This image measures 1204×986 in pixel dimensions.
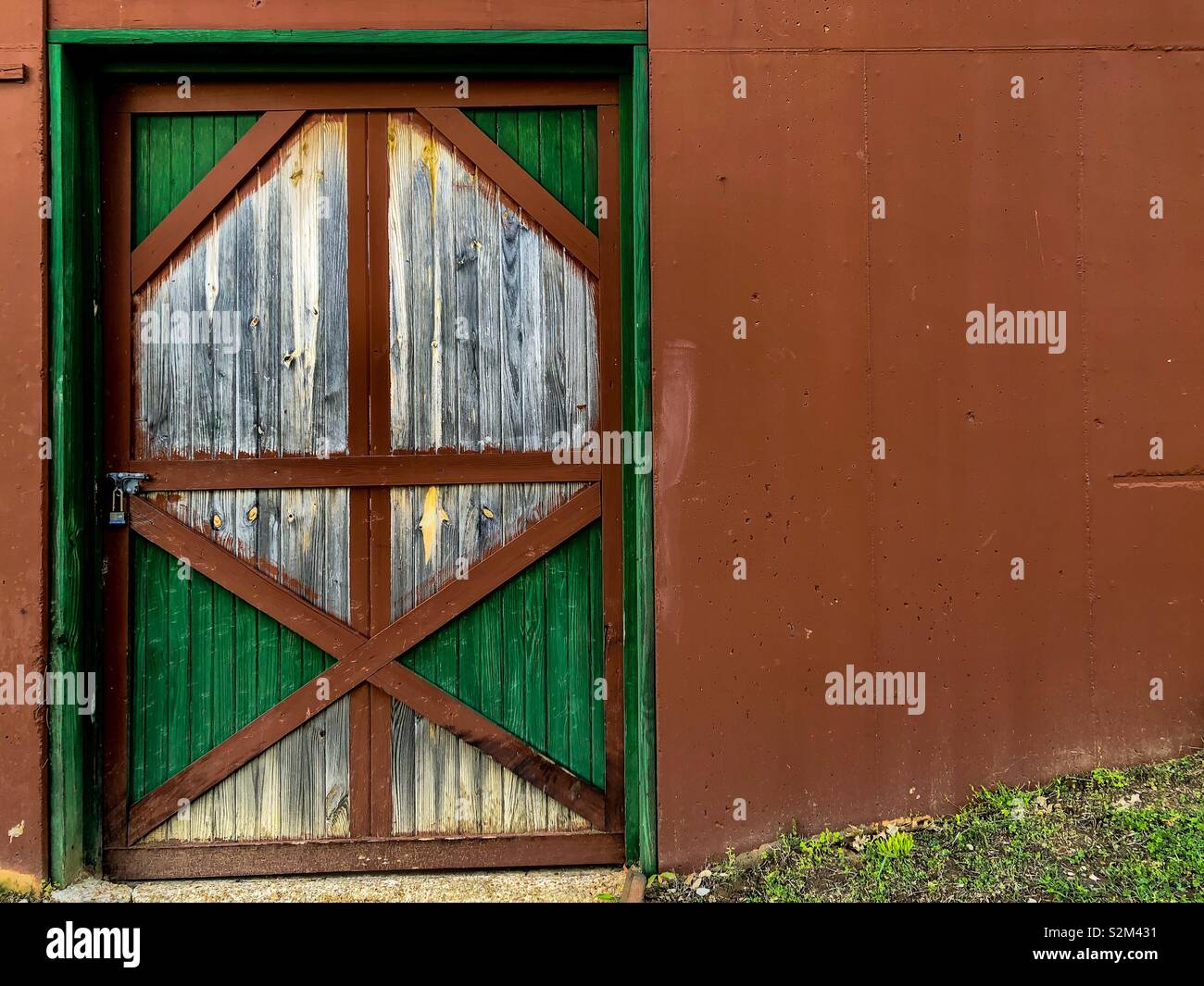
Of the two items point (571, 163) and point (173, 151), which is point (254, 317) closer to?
point (173, 151)

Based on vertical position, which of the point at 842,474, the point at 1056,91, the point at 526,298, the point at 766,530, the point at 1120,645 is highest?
the point at 1056,91

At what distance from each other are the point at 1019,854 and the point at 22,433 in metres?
4.05

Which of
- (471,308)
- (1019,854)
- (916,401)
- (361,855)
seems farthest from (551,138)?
(1019,854)

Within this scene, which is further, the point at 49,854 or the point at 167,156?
the point at 167,156

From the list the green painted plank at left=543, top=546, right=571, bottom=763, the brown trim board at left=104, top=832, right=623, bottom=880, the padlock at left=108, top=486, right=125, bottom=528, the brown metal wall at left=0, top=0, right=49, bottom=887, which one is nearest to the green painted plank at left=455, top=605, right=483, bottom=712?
the green painted plank at left=543, top=546, right=571, bottom=763

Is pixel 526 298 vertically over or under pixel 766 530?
over

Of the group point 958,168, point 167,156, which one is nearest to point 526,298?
point 167,156

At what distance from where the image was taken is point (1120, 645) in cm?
314

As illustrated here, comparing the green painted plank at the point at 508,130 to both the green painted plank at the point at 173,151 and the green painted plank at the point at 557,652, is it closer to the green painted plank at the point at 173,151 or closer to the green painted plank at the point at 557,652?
the green painted plank at the point at 173,151

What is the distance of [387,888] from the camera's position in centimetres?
314
